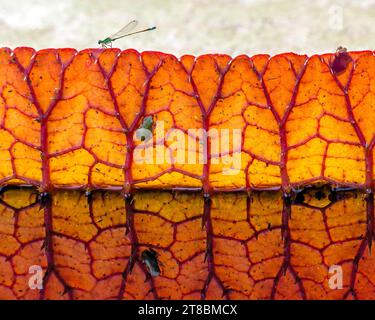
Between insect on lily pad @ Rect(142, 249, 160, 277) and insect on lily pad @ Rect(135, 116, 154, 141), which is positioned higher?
insect on lily pad @ Rect(135, 116, 154, 141)

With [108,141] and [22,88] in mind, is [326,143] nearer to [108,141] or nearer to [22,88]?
[108,141]

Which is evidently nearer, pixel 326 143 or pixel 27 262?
pixel 326 143

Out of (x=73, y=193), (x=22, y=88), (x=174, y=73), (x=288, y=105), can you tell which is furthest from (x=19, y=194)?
(x=288, y=105)

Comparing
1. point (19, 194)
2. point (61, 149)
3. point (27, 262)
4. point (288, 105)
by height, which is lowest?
point (27, 262)

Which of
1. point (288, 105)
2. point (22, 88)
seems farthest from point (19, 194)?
point (288, 105)

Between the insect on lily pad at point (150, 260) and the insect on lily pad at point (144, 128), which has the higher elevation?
the insect on lily pad at point (144, 128)

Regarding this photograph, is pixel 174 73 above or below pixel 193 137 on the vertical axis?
above

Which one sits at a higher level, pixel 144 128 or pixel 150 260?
pixel 144 128
